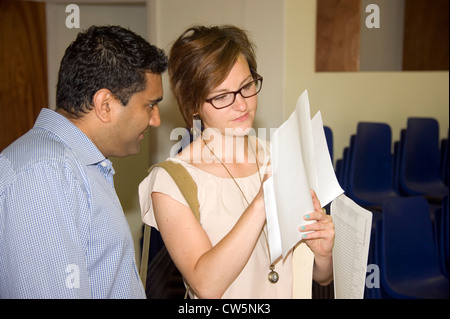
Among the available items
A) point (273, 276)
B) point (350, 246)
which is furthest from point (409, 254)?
point (350, 246)

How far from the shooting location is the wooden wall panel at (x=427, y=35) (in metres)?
5.67

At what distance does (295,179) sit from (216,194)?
0.29m

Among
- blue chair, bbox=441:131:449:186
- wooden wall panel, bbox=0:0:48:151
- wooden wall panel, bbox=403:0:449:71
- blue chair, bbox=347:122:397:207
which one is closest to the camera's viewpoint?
wooden wall panel, bbox=0:0:48:151

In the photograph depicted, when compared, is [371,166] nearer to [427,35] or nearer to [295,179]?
[427,35]

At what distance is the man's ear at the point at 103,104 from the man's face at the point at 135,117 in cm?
2

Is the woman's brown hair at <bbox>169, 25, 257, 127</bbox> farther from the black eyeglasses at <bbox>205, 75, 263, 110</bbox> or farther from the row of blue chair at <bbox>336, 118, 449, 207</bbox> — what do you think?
the row of blue chair at <bbox>336, 118, 449, 207</bbox>

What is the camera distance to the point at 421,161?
14.3 feet

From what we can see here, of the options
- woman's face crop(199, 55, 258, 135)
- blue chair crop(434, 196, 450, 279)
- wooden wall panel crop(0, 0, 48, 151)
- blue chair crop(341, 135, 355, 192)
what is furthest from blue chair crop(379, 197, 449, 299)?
wooden wall panel crop(0, 0, 48, 151)

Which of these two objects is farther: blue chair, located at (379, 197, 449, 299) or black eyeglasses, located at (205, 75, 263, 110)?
blue chair, located at (379, 197, 449, 299)

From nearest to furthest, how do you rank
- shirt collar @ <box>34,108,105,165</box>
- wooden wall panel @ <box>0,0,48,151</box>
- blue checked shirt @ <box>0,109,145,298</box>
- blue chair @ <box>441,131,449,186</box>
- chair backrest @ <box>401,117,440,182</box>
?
blue checked shirt @ <box>0,109,145,298</box> → shirt collar @ <box>34,108,105,165</box> → wooden wall panel @ <box>0,0,48,151</box> → chair backrest @ <box>401,117,440,182</box> → blue chair @ <box>441,131,449,186</box>

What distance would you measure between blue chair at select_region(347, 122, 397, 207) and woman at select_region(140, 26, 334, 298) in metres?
2.42

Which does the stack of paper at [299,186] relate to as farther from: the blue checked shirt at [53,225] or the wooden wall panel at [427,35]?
the wooden wall panel at [427,35]

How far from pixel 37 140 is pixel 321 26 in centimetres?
354

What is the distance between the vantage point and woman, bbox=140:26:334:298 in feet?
3.39
